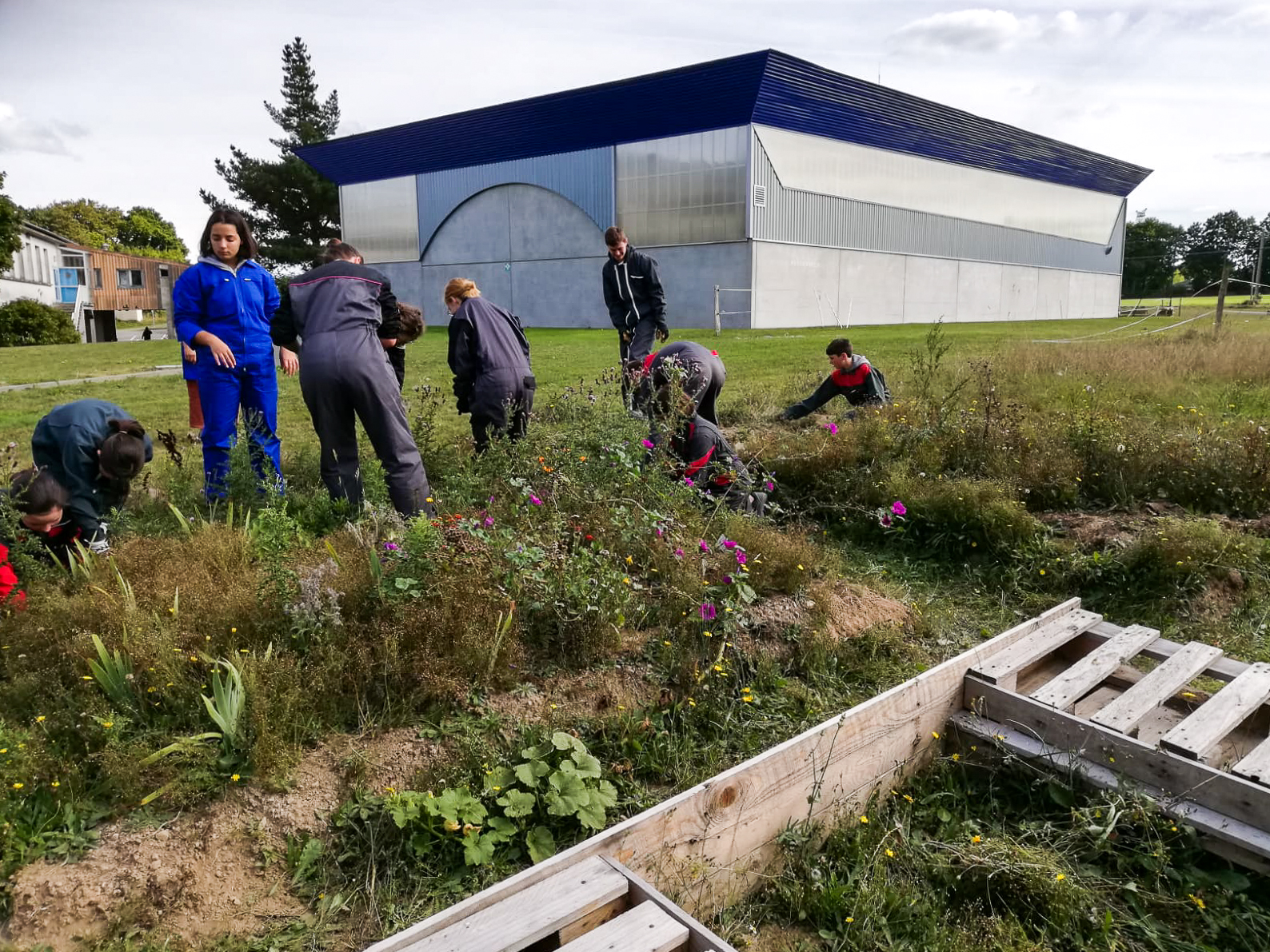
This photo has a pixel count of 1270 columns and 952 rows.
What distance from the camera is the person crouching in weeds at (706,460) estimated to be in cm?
503

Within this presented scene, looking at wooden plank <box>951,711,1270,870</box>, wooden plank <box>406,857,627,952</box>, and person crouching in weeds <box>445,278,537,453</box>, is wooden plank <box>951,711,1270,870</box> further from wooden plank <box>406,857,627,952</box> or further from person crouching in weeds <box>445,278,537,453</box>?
person crouching in weeds <box>445,278,537,453</box>

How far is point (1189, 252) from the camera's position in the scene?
87750 mm

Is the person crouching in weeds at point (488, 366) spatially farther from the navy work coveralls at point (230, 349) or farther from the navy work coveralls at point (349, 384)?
the navy work coveralls at point (230, 349)

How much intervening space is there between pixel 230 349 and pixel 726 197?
87.0 feet

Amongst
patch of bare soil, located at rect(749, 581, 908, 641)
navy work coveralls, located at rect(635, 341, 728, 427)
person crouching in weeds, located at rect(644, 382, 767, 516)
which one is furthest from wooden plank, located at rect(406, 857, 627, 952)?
navy work coveralls, located at rect(635, 341, 728, 427)

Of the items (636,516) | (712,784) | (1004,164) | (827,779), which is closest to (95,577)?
(636,516)

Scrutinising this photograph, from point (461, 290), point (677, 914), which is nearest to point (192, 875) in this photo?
point (677, 914)

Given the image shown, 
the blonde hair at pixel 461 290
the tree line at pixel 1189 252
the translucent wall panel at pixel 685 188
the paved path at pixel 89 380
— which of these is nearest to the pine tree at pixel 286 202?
the translucent wall panel at pixel 685 188

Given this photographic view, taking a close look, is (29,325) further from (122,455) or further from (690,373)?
(690,373)

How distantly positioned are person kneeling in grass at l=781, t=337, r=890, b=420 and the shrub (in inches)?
1310

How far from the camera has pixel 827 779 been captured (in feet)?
10.4

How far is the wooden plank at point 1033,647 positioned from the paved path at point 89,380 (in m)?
13.4

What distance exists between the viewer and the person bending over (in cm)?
411

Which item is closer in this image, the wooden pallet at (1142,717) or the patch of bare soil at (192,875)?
the patch of bare soil at (192,875)
